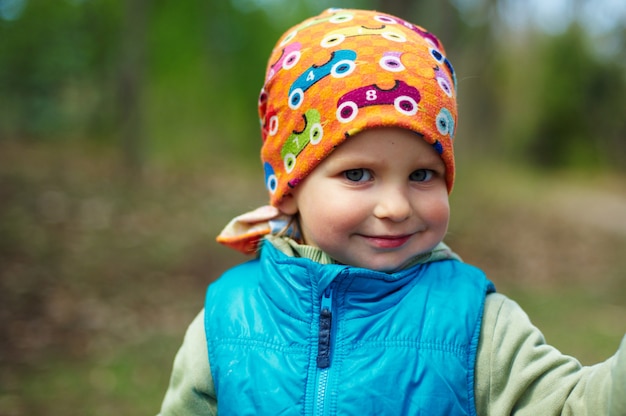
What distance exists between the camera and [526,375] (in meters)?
1.58

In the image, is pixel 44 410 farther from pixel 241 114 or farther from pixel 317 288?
pixel 241 114

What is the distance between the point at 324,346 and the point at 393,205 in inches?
15.6

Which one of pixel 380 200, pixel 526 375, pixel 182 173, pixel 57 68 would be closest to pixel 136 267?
pixel 182 173

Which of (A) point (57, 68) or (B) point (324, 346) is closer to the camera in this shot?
(B) point (324, 346)

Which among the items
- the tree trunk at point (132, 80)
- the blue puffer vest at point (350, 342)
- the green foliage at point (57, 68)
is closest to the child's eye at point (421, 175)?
the blue puffer vest at point (350, 342)

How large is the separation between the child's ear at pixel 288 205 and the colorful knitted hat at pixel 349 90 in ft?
0.07

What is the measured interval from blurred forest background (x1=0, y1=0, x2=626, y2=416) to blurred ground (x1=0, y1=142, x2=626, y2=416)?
3cm

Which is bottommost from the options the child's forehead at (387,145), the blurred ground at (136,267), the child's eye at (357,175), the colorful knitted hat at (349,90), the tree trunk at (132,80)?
the blurred ground at (136,267)

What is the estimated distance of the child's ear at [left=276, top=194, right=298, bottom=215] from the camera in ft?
6.49

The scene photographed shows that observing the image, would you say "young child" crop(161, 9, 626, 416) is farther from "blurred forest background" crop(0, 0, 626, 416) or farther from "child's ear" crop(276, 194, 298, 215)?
"blurred forest background" crop(0, 0, 626, 416)

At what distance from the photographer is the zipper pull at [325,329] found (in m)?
1.70

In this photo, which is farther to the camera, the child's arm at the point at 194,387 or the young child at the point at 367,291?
the child's arm at the point at 194,387

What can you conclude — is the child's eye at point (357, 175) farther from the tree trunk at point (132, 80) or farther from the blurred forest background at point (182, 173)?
the tree trunk at point (132, 80)

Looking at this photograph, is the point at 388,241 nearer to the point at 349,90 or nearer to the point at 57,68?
the point at 349,90
